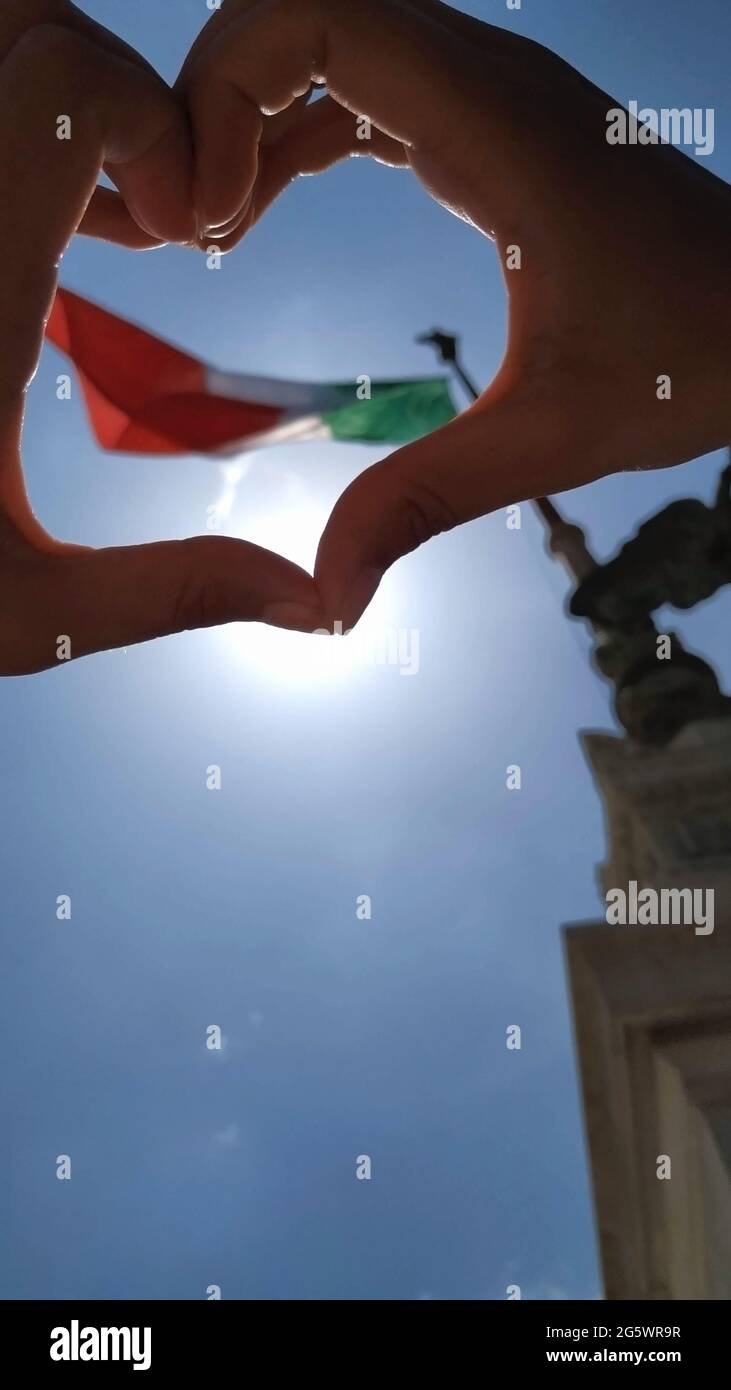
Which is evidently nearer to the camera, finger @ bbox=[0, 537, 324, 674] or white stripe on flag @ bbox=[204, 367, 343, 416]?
finger @ bbox=[0, 537, 324, 674]

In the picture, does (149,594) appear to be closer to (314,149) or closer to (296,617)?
(296,617)

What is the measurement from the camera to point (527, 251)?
2.33 metres

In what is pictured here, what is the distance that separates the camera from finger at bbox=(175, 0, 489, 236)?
7.87ft

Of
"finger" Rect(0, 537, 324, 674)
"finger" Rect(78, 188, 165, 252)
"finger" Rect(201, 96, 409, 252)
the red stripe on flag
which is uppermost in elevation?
the red stripe on flag

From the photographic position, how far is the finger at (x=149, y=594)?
7.38ft

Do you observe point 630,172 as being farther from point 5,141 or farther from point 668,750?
point 668,750

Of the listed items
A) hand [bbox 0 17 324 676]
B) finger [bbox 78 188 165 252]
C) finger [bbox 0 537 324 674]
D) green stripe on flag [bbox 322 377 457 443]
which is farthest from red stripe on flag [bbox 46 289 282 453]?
finger [bbox 0 537 324 674]

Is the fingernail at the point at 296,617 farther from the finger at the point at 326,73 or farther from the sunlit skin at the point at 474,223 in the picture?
the finger at the point at 326,73

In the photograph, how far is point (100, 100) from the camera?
233 cm

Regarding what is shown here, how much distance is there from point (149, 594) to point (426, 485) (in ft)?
2.75

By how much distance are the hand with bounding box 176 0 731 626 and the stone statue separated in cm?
502

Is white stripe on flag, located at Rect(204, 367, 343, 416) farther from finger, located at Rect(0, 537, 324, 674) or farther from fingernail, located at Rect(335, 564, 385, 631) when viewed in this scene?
fingernail, located at Rect(335, 564, 385, 631)

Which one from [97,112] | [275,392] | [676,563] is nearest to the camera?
[97,112]

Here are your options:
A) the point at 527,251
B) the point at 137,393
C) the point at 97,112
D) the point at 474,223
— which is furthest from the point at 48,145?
the point at 137,393
